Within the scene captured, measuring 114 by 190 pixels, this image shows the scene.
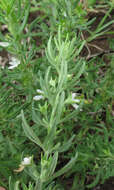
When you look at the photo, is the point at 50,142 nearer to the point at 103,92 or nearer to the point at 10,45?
the point at 10,45

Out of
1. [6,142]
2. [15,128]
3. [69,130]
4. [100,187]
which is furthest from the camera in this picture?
[100,187]

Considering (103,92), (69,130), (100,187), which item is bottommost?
(100,187)

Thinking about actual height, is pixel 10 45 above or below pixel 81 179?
above

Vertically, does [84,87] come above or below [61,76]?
above

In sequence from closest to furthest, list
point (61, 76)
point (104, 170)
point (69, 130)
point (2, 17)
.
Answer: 1. point (61, 76)
2. point (2, 17)
3. point (104, 170)
4. point (69, 130)

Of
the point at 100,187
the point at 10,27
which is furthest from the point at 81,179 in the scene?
the point at 10,27

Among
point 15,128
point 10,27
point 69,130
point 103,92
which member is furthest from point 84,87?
point 10,27

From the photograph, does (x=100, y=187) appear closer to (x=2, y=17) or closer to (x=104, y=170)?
(x=104, y=170)

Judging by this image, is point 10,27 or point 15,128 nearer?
point 10,27

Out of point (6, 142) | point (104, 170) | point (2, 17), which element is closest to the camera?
point (2, 17)
